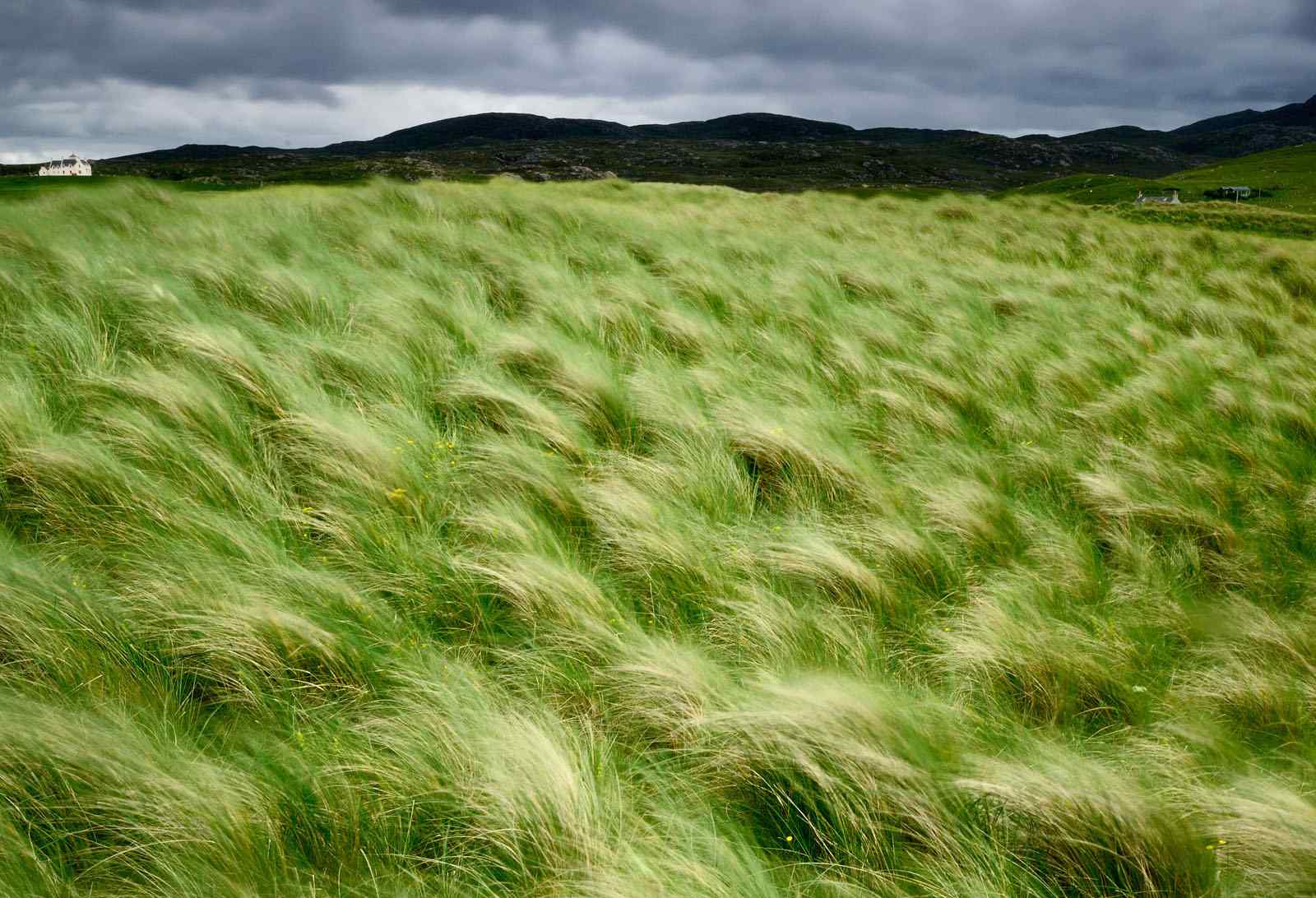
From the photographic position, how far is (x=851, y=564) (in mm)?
2768

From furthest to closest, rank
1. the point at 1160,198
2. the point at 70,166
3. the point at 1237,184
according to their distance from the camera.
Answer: the point at 70,166
the point at 1237,184
the point at 1160,198

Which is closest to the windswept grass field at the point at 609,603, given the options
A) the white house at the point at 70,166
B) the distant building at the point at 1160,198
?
the distant building at the point at 1160,198

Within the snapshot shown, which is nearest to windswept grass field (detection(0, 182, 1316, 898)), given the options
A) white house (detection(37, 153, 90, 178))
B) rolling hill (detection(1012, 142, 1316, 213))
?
rolling hill (detection(1012, 142, 1316, 213))

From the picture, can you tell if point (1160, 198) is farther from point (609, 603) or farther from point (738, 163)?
point (738, 163)

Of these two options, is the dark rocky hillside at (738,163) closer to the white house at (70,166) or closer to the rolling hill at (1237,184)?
the white house at (70,166)

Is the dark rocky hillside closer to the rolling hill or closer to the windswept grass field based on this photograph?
the rolling hill

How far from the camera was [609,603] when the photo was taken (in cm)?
244

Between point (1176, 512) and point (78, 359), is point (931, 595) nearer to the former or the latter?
point (1176, 512)

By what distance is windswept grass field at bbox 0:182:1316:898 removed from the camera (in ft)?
5.41

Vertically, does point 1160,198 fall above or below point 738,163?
below

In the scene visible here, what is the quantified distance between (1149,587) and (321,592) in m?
3.09

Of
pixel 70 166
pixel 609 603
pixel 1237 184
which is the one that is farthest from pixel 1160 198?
pixel 70 166

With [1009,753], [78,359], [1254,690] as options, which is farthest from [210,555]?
[1254,690]

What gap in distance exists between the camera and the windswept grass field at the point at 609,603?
1647 mm
